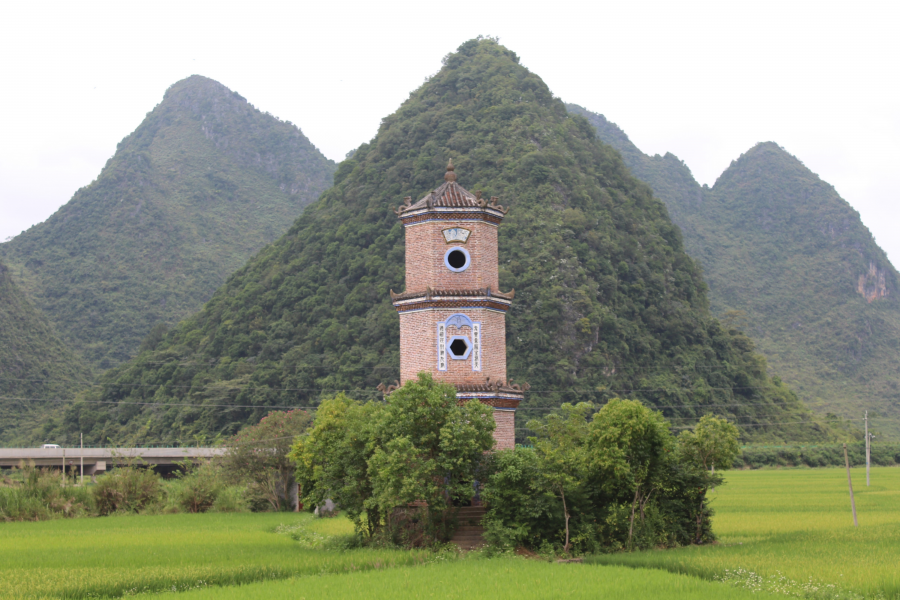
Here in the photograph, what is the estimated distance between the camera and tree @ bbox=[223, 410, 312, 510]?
3753 centimetres

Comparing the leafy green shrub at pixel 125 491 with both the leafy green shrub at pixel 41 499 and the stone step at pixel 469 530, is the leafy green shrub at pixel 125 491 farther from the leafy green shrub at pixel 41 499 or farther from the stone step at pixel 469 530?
the stone step at pixel 469 530

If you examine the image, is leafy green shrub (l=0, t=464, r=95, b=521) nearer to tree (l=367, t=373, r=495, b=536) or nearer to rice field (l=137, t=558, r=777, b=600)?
tree (l=367, t=373, r=495, b=536)

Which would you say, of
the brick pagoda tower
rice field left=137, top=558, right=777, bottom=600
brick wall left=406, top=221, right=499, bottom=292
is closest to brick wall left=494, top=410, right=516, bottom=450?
the brick pagoda tower

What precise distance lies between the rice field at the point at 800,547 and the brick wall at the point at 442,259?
7.98m

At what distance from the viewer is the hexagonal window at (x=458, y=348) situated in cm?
2417

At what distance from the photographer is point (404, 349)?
25062 mm

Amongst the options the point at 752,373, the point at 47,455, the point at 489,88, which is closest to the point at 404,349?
the point at 47,455

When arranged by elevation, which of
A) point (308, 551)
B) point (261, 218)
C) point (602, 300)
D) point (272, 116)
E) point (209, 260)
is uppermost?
point (272, 116)

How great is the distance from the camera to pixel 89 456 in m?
52.7

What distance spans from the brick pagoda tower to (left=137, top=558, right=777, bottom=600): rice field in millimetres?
5878

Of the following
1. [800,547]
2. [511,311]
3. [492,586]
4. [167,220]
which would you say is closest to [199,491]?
[492,586]

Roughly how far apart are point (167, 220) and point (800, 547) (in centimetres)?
12263

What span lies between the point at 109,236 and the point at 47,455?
76283 millimetres

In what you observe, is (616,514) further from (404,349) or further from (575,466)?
(404,349)
